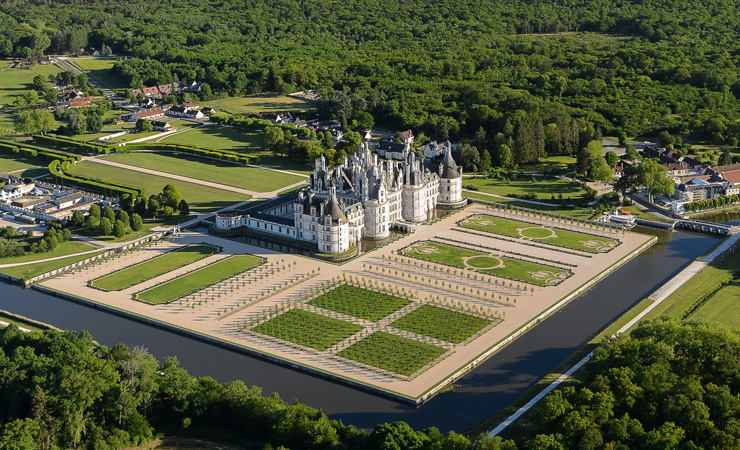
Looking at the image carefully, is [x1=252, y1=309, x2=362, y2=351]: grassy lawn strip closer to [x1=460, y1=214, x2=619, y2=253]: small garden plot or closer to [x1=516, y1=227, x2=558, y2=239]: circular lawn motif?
[x1=460, y1=214, x2=619, y2=253]: small garden plot

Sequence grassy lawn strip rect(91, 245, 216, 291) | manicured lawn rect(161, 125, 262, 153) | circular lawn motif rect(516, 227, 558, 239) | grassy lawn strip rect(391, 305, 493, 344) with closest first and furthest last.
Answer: grassy lawn strip rect(391, 305, 493, 344)
grassy lawn strip rect(91, 245, 216, 291)
circular lawn motif rect(516, 227, 558, 239)
manicured lawn rect(161, 125, 262, 153)

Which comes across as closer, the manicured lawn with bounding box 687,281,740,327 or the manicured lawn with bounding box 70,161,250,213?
the manicured lawn with bounding box 687,281,740,327

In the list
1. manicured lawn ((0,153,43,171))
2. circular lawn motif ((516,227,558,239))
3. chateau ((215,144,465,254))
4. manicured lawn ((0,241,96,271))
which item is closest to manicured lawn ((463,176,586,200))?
chateau ((215,144,465,254))

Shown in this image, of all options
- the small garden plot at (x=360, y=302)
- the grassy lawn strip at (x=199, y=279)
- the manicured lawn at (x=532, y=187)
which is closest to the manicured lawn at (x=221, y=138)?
the manicured lawn at (x=532, y=187)

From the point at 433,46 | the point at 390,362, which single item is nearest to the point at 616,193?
the point at 390,362

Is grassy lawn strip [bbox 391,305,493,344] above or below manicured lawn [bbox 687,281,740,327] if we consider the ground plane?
below
